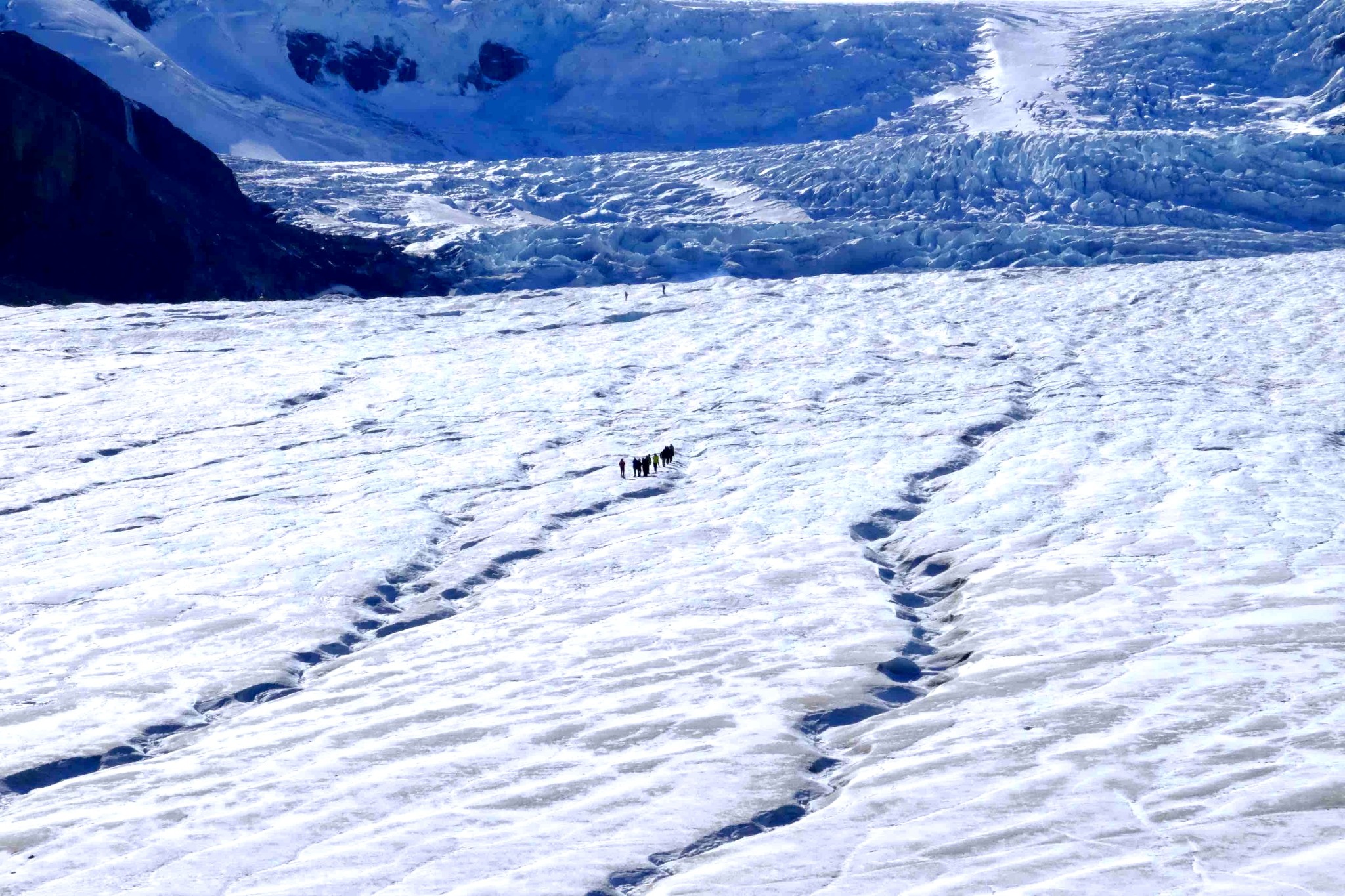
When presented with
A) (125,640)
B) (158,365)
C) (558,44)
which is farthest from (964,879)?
(558,44)

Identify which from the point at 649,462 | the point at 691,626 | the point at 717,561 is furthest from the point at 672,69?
the point at 691,626

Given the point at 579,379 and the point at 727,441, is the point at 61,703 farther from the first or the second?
the point at 579,379

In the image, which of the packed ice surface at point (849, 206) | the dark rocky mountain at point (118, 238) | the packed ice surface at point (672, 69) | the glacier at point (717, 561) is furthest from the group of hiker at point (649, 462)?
the packed ice surface at point (672, 69)

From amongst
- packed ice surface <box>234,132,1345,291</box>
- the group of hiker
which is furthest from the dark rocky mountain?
the group of hiker

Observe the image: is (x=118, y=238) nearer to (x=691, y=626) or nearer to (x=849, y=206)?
(x=849, y=206)

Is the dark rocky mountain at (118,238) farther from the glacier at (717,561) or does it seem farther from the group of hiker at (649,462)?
the group of hiker at (649,462)
